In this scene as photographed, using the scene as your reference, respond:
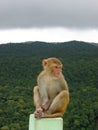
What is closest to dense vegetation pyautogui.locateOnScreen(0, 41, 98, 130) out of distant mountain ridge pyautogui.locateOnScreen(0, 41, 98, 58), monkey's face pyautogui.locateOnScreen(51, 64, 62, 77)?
distant mountain ridge pyautogui.locateOnScreen(0, 41, 98, 58)

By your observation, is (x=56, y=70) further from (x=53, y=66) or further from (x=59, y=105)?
(x=59, y=105)

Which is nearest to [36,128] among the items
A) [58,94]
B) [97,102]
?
[58,94]

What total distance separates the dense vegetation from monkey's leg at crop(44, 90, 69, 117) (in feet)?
103

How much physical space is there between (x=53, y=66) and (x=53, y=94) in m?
0.32

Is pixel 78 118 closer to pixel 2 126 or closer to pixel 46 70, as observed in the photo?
pixel 2 126

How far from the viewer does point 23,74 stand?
54.2 metres

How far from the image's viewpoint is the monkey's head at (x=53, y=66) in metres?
5.01

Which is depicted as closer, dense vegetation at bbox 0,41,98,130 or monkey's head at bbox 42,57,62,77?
monkey's head at bbox 42,57,62,77

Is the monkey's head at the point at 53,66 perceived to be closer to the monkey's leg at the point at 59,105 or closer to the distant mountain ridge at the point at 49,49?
A: the monkey's leg at the point at 59,105

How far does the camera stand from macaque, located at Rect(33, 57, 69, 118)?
4.88 metres

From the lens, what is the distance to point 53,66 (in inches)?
201

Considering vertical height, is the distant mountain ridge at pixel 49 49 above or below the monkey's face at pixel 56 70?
below

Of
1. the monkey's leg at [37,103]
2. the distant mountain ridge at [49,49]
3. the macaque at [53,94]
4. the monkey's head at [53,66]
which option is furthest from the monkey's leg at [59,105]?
the distant mountain ridge at [49,49]

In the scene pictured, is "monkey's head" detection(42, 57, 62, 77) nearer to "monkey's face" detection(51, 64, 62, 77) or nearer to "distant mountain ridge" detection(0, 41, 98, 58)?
"monkey's face" detection(51, 64, 62, 77)
